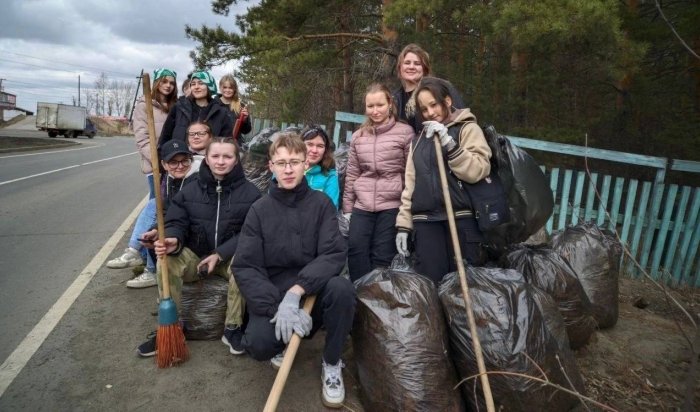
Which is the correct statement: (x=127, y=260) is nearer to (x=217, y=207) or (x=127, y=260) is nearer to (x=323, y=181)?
(x=217, y=207)

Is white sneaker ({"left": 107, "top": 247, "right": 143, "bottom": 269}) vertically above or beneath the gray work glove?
beneath

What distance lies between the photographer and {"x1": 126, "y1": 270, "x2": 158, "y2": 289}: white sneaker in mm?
3486

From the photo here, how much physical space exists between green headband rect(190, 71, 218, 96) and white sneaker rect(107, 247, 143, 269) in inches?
69.7

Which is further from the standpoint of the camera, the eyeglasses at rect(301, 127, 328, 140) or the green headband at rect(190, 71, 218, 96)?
the green headband at rect(190, 71, 218, 96)

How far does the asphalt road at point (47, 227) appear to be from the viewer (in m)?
3.18

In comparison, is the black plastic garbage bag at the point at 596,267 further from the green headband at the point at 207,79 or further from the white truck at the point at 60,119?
the white truck at the point at 60,119

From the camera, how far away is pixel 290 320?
204 centimetres

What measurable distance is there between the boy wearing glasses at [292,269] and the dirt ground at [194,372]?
0.23m

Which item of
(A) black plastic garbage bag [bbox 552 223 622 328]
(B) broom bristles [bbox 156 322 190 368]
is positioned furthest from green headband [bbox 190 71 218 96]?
(A) black plastic garbage bag [bbox 552 223 622 328]

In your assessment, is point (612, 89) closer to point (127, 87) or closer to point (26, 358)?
point (26, 358)

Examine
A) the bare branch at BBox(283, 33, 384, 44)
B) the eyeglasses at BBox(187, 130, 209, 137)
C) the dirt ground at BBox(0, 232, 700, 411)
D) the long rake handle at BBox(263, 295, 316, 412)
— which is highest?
the bare branch at BBox(283, 33, 384, 44)

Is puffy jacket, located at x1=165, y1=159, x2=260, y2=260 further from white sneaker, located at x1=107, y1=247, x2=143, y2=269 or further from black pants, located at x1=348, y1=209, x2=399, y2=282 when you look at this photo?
white sneaker, located at x1=107, y1=247, x2=143, y2=269

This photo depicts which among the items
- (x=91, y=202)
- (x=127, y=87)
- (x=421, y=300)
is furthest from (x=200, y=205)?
(x=127, y=87)

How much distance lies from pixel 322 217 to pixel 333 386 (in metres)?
0.94
